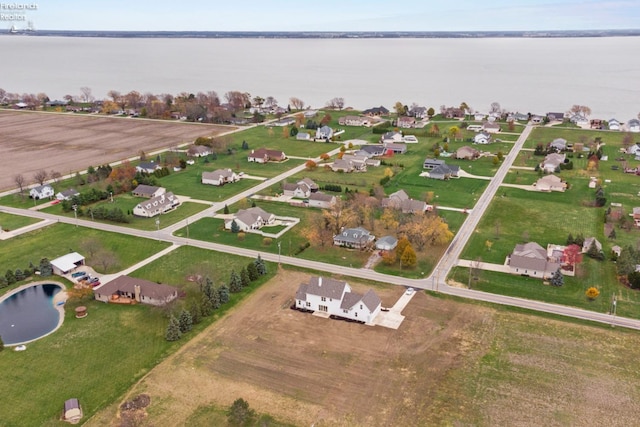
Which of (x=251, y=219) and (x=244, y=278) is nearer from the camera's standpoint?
(x=244, y=278)

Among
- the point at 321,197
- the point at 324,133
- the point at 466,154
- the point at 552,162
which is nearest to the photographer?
the point at 321,197

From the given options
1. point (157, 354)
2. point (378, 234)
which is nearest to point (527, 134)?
point (378, 234)

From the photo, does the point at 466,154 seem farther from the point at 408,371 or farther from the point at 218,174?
the point at 408,371

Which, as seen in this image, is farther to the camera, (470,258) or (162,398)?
(470,258)

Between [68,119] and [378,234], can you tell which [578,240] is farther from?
[68,119]

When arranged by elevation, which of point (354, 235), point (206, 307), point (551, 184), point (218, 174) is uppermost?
point (218, 174)

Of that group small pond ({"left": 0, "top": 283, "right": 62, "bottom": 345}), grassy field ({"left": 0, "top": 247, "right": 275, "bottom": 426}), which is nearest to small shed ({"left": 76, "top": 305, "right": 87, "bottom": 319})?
grassy field ({"left": 0, "top": 247, "right": 275, "bottom": 426})

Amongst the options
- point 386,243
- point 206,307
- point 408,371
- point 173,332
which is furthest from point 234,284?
point 408,371
